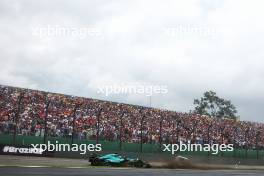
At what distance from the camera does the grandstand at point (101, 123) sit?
34812 mm

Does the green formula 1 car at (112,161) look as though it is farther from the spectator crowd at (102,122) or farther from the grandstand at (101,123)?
the spectator crowd at (102,122)

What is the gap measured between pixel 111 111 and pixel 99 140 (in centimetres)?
436

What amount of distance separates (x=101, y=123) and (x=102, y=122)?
10.5 inches

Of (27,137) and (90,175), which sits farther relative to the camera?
(27,137)

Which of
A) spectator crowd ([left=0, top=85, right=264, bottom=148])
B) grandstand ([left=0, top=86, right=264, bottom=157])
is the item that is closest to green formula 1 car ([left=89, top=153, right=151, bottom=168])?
grandstand ([left=0, top=86, right=264, bottom=157])

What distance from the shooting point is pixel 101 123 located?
40.0 metres

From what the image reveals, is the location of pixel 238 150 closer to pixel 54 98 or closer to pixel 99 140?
pixel 99 140

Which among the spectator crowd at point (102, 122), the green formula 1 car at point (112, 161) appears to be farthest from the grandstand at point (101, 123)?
the green formula 1 car at point (112, 161)

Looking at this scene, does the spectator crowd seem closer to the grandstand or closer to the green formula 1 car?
the grandstand

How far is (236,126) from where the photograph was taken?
54.7 meters

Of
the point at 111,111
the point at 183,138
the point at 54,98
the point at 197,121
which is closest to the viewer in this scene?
the point at 54,98

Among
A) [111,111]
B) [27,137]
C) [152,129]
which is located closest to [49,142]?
[27,137]

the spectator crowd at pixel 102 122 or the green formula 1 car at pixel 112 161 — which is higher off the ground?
the spectator crowd at pixel 102 122

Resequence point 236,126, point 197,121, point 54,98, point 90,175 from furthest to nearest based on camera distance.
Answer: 1. point 236,126
2. point 197,121
3. point 54,98
4. point 90,175
